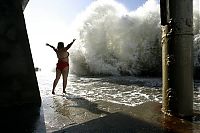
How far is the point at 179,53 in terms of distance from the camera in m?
3.38

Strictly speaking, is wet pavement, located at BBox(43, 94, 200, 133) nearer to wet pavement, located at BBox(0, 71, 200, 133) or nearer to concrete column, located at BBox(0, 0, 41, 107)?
wet pavement, located at BBox(0, 71, 200, 133)

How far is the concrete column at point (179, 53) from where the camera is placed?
11.1 feet

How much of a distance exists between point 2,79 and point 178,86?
3684 mm

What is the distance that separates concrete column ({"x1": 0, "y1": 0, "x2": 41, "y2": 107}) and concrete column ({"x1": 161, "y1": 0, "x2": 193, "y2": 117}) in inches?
129

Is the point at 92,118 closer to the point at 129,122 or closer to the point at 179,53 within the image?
the point at 129,122

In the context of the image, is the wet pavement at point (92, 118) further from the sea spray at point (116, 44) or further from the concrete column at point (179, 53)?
the sea spray at point (116, 44)

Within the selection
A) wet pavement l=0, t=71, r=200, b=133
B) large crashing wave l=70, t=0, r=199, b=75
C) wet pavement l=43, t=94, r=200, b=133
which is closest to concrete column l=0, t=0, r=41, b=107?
wet pavement l=0, t=71, r=200, b=133

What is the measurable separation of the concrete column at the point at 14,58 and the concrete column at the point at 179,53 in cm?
327

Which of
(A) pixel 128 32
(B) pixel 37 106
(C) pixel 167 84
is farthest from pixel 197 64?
(C) pixel 167 84

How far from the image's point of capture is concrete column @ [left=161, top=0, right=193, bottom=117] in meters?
3.38

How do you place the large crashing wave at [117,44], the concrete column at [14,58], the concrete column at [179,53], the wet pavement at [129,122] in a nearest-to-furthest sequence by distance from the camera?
the wet pavement at [129,122]
the concrete column at [179,53]
the concrete column at [14,58]
the large crashing wave at [117,44]

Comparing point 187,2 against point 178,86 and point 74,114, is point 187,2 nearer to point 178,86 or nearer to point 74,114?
point 178,86

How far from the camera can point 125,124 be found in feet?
10.7

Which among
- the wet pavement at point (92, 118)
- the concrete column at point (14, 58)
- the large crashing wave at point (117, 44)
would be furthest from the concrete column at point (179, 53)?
the large crashing wave at point (117, 44)
